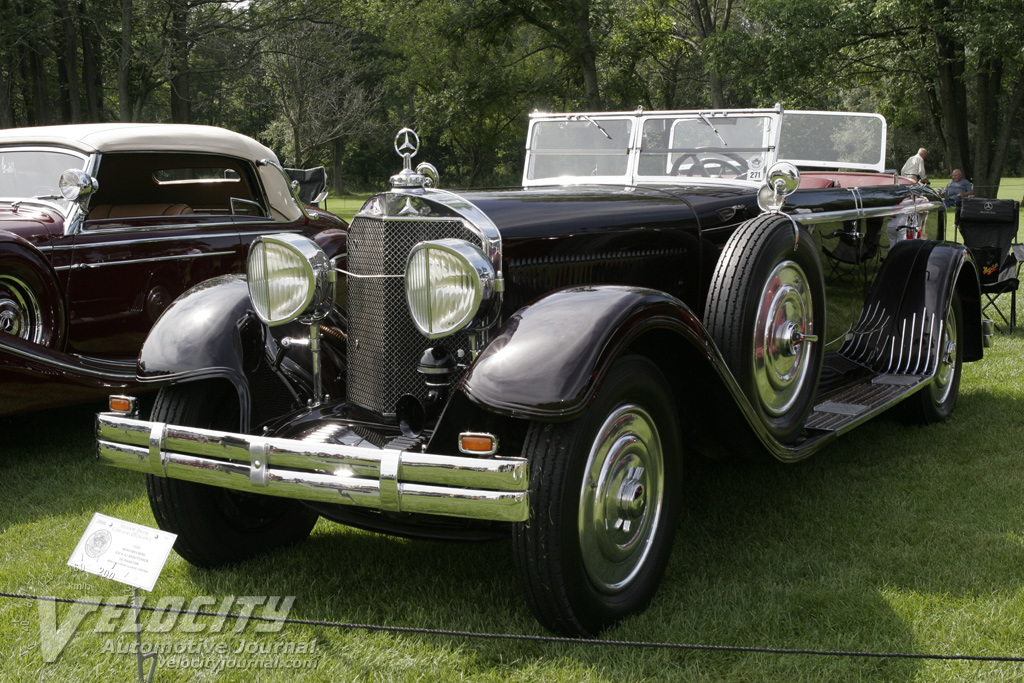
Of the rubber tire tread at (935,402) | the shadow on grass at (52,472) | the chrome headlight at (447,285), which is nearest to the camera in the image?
the chrome headlight at (447,285)

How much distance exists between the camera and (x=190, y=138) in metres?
5.97

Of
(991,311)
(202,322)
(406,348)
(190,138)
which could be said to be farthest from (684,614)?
(991,311)

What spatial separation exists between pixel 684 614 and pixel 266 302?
5.88 ft

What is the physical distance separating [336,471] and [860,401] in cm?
280

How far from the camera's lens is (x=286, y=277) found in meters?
3.01

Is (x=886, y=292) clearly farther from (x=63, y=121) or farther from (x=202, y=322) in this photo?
(x=63, y=121)

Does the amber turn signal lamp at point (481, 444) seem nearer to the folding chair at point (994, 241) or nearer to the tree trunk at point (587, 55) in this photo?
the folding chair at point (994, 241)

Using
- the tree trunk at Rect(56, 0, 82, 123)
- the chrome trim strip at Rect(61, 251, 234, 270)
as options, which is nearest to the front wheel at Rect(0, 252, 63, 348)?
the chrome trim strip at Rect(61, 251, 234, 270)

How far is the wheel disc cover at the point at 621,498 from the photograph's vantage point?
8.23 ft

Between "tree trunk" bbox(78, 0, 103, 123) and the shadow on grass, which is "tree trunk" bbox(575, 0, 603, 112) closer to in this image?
"tree trunk" bbox(78, 0, 103, 123)

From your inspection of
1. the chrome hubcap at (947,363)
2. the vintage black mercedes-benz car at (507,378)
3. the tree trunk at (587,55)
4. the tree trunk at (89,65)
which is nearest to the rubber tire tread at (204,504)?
the vintage black mercedes-benz car at (507,378)

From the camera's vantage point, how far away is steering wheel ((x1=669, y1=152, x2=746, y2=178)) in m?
4.45

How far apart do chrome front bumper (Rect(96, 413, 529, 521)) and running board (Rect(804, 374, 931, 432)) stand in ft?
6.48

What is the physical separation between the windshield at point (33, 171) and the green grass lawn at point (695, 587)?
204 cm
